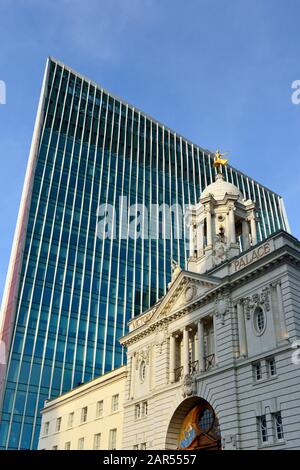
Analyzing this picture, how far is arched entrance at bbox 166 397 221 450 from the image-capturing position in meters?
39.0

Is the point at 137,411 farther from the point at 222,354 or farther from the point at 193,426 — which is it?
the point at 222,354

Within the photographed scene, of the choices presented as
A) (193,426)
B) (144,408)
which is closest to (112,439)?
(144,408)

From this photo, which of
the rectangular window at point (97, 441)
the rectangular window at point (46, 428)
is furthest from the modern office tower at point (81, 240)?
the rectangular window at point (97, 441)

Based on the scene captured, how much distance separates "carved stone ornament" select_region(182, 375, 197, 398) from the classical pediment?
6.57 meters

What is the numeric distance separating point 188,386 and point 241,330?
689 centimetres

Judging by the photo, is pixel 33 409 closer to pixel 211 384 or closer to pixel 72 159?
pixel 211 384

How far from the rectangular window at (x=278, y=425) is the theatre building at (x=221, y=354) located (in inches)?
2.5

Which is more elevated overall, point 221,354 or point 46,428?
point 221,354

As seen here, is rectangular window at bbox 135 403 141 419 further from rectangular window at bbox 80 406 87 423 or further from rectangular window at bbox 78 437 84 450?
rectangular window at bbox 80 406 87 423

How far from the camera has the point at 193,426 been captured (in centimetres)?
4066

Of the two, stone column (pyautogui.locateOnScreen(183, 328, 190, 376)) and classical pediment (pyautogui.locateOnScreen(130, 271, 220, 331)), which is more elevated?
classical pediment (pyautogui.locateOnScreen(130, 271, 220, 331))

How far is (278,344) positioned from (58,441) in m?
35.9

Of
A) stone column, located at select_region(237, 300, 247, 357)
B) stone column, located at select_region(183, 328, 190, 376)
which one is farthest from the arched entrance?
stone column, located at select_region(237, 300, 247, 357)

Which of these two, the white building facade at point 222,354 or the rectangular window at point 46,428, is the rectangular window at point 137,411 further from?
the rectangular window at point 46,428
